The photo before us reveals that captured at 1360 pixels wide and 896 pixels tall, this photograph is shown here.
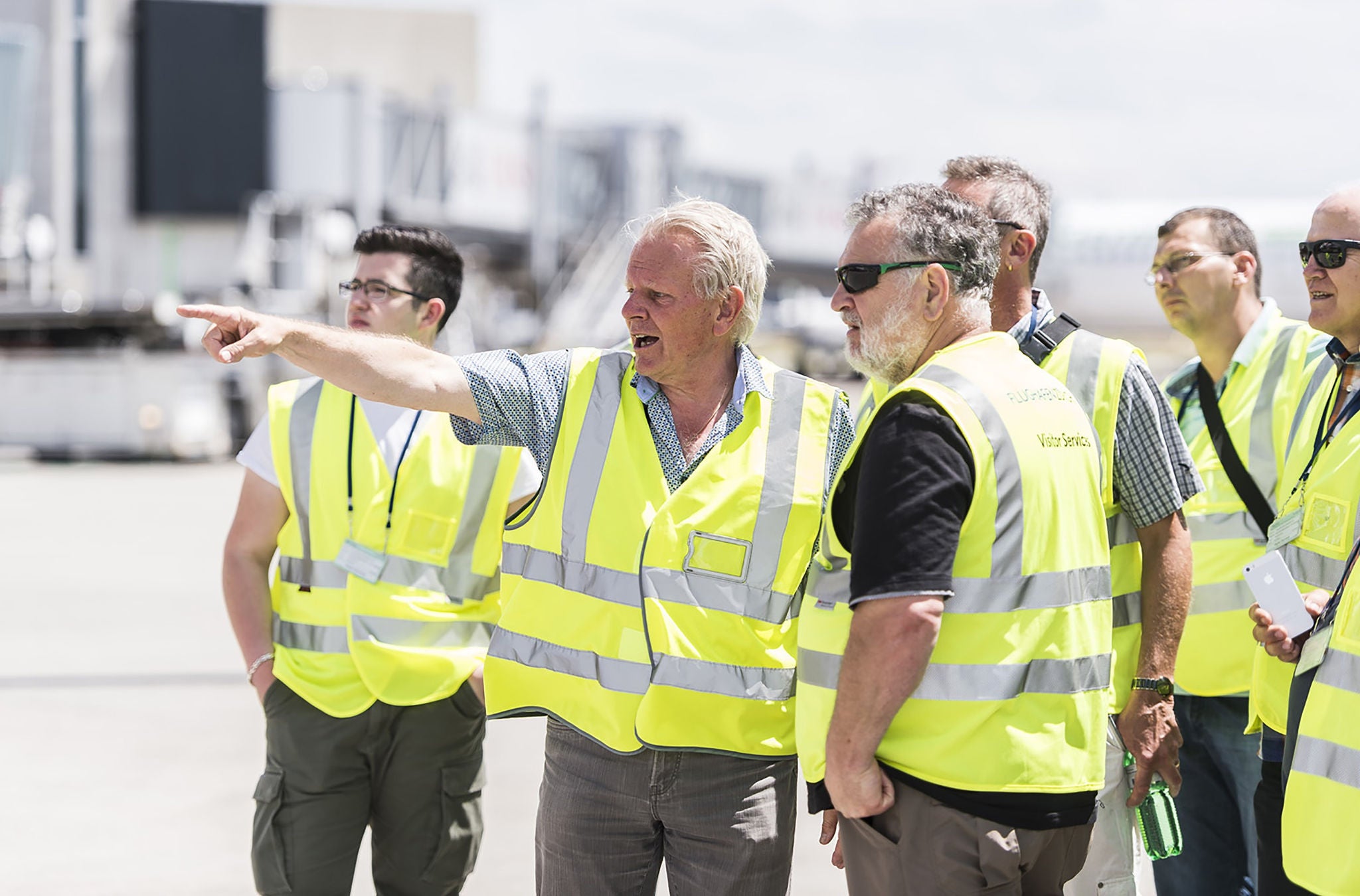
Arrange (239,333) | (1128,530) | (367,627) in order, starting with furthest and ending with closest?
(367,627), (1128,530), (239,333)

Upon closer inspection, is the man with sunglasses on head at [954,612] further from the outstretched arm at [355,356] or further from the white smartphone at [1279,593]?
the outstretched arm at [355,356]

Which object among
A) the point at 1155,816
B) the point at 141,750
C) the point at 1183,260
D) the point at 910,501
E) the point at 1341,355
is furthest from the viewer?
the point at 141,750

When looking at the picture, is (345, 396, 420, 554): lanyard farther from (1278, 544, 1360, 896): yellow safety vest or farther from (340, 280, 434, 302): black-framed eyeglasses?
(1278, 544, 1360, 896): yellow safety vest

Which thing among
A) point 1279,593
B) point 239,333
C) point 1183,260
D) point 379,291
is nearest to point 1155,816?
point 1279,593

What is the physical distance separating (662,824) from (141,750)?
4.44m

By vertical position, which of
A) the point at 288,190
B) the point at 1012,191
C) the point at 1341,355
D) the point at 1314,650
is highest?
the point at 288,190

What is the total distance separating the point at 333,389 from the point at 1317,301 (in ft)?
7.95

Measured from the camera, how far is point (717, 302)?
2838 mm

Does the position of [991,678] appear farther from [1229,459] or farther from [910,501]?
[1229,459]

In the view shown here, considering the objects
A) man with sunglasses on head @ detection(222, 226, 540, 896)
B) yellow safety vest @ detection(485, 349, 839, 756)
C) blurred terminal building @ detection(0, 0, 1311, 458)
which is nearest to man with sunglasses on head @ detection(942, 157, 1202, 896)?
yellow safety vest @ detection(485, 349, 839, 756)

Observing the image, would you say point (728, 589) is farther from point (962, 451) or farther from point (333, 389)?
point (333, 389)

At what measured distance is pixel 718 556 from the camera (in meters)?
2.69

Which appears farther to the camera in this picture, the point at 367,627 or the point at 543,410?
the point at 367,627

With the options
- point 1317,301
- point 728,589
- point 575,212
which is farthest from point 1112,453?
point 575,212
